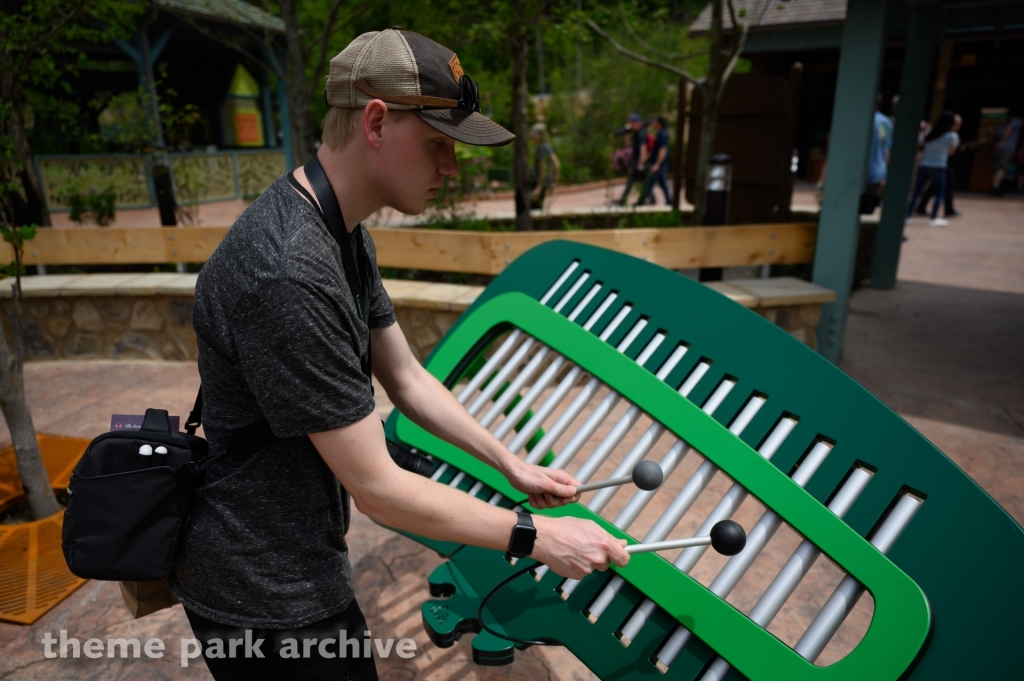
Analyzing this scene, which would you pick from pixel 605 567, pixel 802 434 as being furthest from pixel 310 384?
pixel 802 434

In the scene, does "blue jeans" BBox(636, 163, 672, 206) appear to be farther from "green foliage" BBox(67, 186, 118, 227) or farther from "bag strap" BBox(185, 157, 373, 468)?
"bag strap" BBox(185, 157, 373, 468)

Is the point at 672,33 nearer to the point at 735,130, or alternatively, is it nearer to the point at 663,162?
the point at 663,162

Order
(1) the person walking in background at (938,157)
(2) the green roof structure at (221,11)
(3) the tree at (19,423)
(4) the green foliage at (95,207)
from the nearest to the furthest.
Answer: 1. (3) the tree at (19,423)
2. (4) the green foliage at (95,207)
3. (1) the person walking in background at (938,157)
4. (2) the green roof structure at (221,11)

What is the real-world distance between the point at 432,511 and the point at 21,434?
2767 mm

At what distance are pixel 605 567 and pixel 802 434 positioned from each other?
0.52m

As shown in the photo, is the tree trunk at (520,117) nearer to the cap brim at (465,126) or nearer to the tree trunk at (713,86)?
the tree trunk at (713,86)

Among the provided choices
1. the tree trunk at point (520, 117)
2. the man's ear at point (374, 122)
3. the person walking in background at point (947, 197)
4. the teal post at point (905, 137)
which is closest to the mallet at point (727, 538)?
the man's ear at point (374, 122)

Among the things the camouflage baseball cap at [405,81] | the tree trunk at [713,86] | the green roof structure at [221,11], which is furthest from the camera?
the green roof structure at [221,11]

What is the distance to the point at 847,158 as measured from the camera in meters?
4.84

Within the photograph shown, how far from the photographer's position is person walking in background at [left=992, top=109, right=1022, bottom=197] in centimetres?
1421

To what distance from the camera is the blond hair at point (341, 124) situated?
1.29m

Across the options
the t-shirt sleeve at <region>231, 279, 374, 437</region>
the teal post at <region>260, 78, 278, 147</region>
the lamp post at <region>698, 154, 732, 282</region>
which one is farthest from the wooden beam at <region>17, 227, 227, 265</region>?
the teal post at <region>260, 78, 278, 147</region>

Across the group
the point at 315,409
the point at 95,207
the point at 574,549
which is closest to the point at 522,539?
the point at 574,549

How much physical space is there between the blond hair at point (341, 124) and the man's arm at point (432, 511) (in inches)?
21.5
